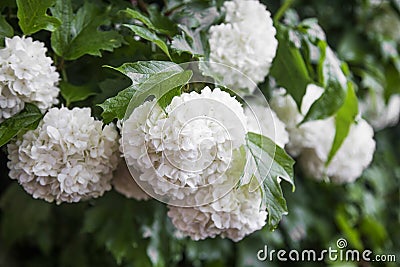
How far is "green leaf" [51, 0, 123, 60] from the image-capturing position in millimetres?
792

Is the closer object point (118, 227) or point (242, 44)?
point (242, 44)

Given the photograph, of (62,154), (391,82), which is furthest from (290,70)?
(391,82)

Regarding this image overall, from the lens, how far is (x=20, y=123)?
723 millimetres

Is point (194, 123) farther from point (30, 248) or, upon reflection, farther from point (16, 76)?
point (30, 248)

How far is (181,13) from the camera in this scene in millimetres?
875

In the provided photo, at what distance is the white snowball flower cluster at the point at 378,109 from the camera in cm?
138

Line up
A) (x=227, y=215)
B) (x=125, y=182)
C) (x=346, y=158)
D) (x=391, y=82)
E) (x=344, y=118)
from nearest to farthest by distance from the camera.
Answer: (x=227, y=215) < (x=125, y=182) < (x=344, y=118) < (x=346, y=158) < (x=391, y=82)

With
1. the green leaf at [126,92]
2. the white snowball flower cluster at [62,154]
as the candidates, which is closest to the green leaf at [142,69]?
the green leaf at [126,92]

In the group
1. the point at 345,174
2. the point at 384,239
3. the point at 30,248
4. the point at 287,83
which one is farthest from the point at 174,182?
the point at 384,239

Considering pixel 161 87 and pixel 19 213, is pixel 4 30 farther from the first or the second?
pixel 19 213

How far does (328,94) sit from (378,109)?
Answer: 530 mm

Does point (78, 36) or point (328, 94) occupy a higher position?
point (78, 36)

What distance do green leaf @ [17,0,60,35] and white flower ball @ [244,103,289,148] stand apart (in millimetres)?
310

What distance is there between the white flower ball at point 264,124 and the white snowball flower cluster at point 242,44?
44 millimetres
